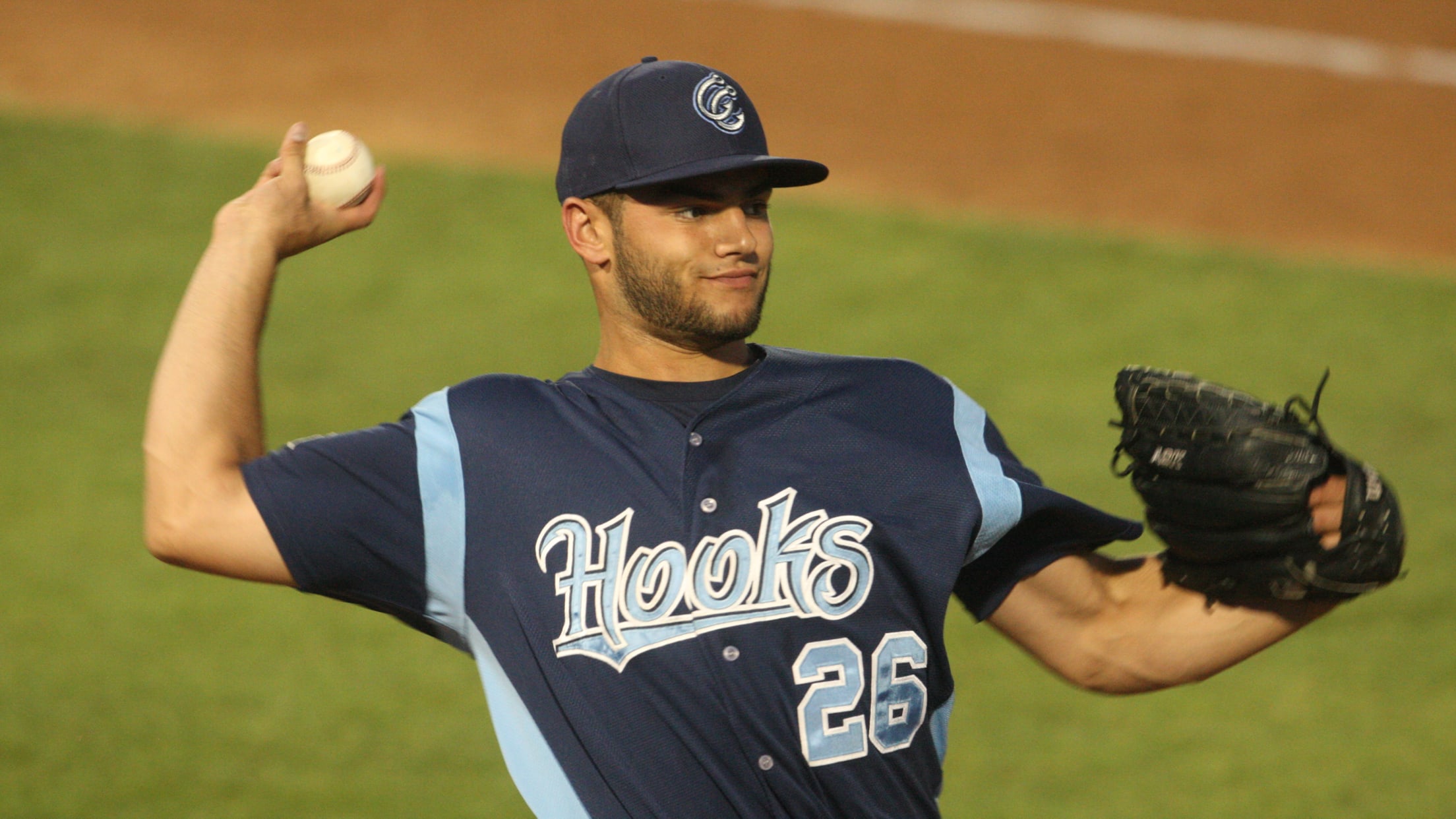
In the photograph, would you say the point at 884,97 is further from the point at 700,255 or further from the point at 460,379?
the point at 700,255

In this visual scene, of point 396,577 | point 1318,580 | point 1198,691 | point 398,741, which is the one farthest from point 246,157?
point 1318,580

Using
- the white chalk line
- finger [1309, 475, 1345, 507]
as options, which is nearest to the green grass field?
the white chalk line

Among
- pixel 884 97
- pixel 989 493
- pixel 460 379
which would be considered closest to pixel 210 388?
pixel 989 493

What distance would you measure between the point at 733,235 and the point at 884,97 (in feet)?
27.7

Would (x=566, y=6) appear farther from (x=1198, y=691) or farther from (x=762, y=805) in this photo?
(x=762, y=805)

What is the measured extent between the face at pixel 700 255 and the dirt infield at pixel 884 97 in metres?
7.11

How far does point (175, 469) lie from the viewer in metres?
2.46

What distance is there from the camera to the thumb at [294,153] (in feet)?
8.82

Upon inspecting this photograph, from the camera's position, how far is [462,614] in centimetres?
263

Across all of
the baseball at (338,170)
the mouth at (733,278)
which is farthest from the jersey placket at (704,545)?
the baseball at (338,170)

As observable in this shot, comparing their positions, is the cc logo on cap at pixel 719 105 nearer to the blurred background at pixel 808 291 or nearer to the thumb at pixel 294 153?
the thumb at pixel 294 153

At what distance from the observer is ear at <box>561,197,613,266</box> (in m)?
2.78

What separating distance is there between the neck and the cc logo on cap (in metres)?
0.36

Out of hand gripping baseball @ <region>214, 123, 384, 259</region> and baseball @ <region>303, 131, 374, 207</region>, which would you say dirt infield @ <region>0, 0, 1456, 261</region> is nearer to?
baseball @ <region>303, 131, 374, 207</region>
